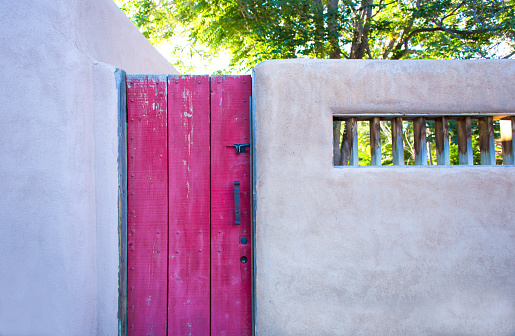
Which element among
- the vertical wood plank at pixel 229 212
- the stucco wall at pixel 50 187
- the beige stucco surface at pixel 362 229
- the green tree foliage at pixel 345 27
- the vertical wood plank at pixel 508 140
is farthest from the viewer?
the green tree foliage at pixel 345 27

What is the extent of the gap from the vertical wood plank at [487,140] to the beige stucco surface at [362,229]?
16 centimetres

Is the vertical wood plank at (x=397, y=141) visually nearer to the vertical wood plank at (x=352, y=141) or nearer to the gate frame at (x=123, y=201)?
the vertical wood plank at (x=352, y=141)

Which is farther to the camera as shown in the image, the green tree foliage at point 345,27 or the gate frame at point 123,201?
the green tree foliage at point 345,27

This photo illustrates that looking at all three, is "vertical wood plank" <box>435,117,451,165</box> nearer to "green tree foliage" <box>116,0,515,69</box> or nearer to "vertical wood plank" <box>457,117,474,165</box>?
"vertical wood plank" <box>457,117,474,165</box>

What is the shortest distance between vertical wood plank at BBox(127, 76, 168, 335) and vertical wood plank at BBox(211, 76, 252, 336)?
386mm

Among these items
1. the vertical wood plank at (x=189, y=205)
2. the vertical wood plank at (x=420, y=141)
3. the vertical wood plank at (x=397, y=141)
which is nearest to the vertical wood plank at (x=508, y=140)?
the vertical wood plank at (x=420, y=141)

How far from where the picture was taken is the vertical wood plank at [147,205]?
7.99 feet

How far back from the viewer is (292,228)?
7.75 ft

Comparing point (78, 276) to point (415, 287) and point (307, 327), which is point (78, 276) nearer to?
point (307, 327)

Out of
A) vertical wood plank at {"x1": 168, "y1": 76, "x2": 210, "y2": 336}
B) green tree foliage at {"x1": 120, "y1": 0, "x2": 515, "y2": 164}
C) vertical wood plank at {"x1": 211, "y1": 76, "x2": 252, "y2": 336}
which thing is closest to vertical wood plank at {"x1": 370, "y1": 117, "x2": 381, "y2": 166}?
vertical wood plank at {"x1": 211, "y1": 76, "x2": 252, "y2": 336}

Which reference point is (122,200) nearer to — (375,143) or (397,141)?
(375,143)

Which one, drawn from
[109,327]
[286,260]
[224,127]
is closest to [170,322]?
[109,327]

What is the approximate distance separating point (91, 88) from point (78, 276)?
4.38 ft

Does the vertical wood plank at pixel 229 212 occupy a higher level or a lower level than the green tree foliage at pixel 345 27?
lower
